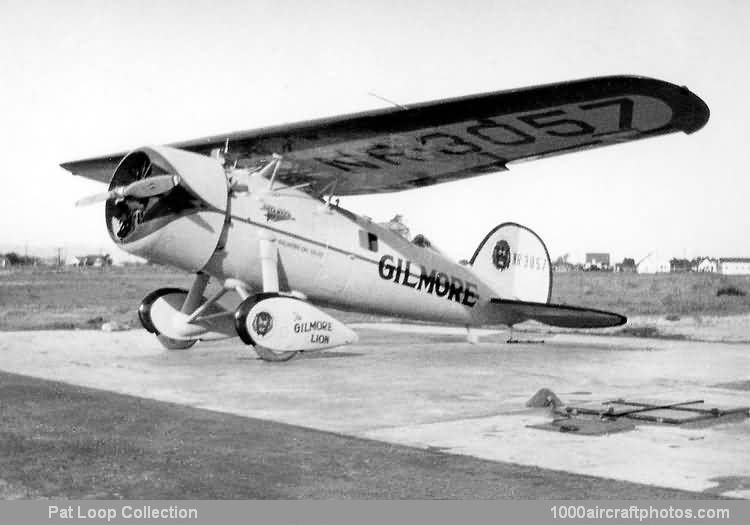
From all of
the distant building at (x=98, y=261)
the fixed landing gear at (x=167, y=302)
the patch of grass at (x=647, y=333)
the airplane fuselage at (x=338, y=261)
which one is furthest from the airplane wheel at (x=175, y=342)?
the distant building at (x=98, y=261)

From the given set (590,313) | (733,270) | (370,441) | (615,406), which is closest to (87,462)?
(370,441)

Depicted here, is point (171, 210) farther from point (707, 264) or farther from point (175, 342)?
point (707, 264)

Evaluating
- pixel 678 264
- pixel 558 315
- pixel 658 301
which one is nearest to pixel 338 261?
pixel 558 315

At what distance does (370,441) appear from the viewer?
7.21 meters

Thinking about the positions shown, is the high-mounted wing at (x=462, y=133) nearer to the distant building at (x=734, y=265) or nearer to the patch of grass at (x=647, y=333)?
the patch of grass at (x=647, y=333)

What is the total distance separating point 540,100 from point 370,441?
4734mm

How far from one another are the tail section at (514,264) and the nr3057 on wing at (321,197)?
1.13 meters

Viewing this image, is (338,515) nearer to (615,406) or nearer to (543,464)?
(543,464)

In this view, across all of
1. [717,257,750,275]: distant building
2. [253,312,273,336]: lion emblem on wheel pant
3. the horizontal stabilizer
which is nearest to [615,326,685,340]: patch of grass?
the horizontal stabilizer

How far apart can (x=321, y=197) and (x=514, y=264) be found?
4.90 m

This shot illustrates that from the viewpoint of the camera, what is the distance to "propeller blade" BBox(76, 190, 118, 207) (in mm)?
10641

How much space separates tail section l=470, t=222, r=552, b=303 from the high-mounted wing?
233cm

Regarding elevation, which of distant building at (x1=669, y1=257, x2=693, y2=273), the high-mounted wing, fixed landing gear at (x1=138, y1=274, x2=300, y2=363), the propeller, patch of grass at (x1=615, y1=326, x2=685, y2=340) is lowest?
patch of grass at (x1=615, y1=326, x2=685, y2=340)

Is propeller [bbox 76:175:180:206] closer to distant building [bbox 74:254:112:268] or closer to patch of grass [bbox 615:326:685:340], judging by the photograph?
patch of grass [bbox 615:326:685:340]
